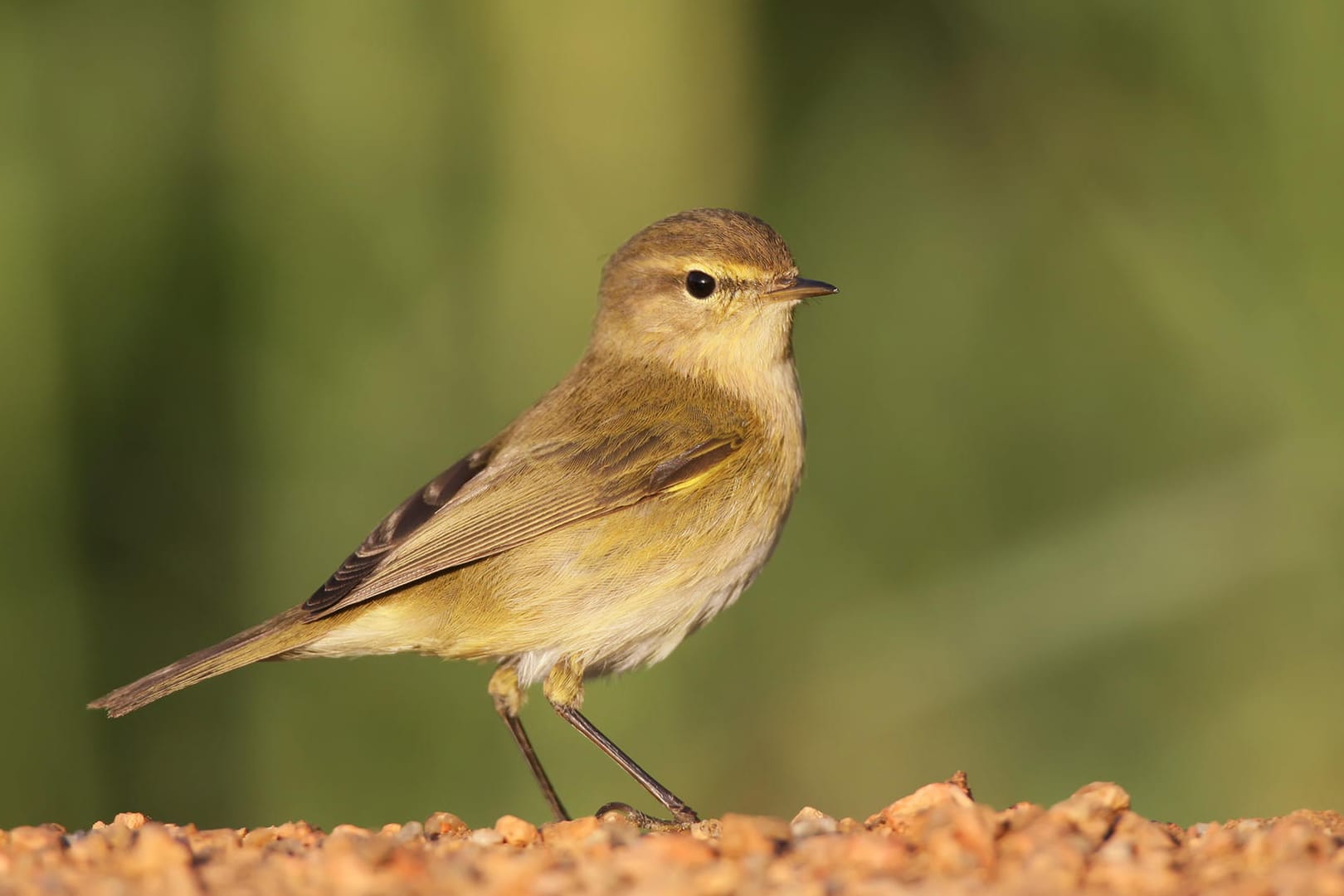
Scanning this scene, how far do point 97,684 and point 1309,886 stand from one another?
3.74 m

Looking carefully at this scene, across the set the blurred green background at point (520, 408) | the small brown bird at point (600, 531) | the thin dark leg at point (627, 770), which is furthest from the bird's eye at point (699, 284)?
the thin dark leg at point (627, 770)

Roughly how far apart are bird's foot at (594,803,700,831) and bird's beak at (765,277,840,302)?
1.48 m

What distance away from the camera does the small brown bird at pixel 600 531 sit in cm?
433

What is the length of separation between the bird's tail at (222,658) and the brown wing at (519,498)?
7cm

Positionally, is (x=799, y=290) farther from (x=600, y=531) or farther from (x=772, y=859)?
(x=772, y=859)

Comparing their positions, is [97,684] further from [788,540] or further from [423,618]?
[788,540]

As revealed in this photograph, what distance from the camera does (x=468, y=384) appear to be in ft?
18.2

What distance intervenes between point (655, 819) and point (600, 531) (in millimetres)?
802

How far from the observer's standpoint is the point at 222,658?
13.6 ft

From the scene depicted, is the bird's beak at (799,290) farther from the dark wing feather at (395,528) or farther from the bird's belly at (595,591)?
the dark wing feather at (395,528)

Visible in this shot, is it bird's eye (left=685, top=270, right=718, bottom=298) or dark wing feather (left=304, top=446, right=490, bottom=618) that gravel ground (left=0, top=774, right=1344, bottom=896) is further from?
bird's eye (left=685, top=270, right=718, bottom=298)

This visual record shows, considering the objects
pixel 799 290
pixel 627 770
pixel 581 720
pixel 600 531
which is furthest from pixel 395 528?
pixel 799 290

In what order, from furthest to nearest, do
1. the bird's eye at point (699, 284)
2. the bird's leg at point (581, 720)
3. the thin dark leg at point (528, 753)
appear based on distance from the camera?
the bird's eye at point (699, 284), the thin dark leg at point (528, 753), the bird's leg at point (581, 720)

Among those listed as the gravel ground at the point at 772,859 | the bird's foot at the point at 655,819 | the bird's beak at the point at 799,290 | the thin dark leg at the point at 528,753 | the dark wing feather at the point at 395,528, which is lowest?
the gravel ground at the point at 772,859
